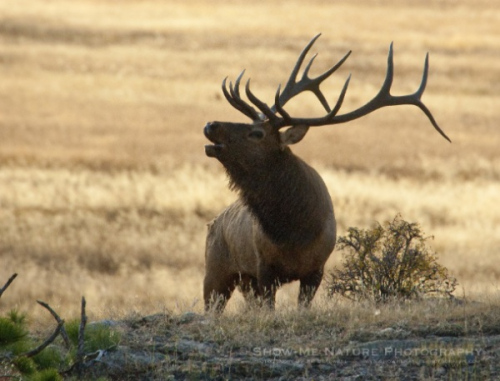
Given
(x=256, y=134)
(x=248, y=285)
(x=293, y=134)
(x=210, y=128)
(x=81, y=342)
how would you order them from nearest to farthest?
(x=81, y=342) → (x=210, y=128) → (x=256, y=134) → (x=293, y=134) → (x=248, y=285)

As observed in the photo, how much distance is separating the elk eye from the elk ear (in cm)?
23

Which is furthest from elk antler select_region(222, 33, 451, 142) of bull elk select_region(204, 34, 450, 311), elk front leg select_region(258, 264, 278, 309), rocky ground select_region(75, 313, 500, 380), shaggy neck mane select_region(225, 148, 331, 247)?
rocky ground select_region(75, 313, 500, 380)

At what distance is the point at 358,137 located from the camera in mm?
45219

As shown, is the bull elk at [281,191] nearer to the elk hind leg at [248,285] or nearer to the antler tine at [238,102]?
the antler tine at [238,102]

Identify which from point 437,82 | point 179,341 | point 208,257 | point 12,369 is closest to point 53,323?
point 179,341

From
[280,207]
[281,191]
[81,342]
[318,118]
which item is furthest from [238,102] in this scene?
[81,342]

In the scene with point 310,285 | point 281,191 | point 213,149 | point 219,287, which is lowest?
point 219,287

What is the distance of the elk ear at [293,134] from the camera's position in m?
12.9

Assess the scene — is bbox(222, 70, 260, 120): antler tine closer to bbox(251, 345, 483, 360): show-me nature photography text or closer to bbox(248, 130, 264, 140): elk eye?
bbox(248, 130, 264, 140): elk eye

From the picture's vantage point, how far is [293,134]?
12.9 meters

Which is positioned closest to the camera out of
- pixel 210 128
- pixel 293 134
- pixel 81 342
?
pixel 81 342

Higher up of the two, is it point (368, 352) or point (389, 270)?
point (389, 270)

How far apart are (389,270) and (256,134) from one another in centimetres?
223

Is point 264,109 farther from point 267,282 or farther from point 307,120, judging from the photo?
point 267,282
